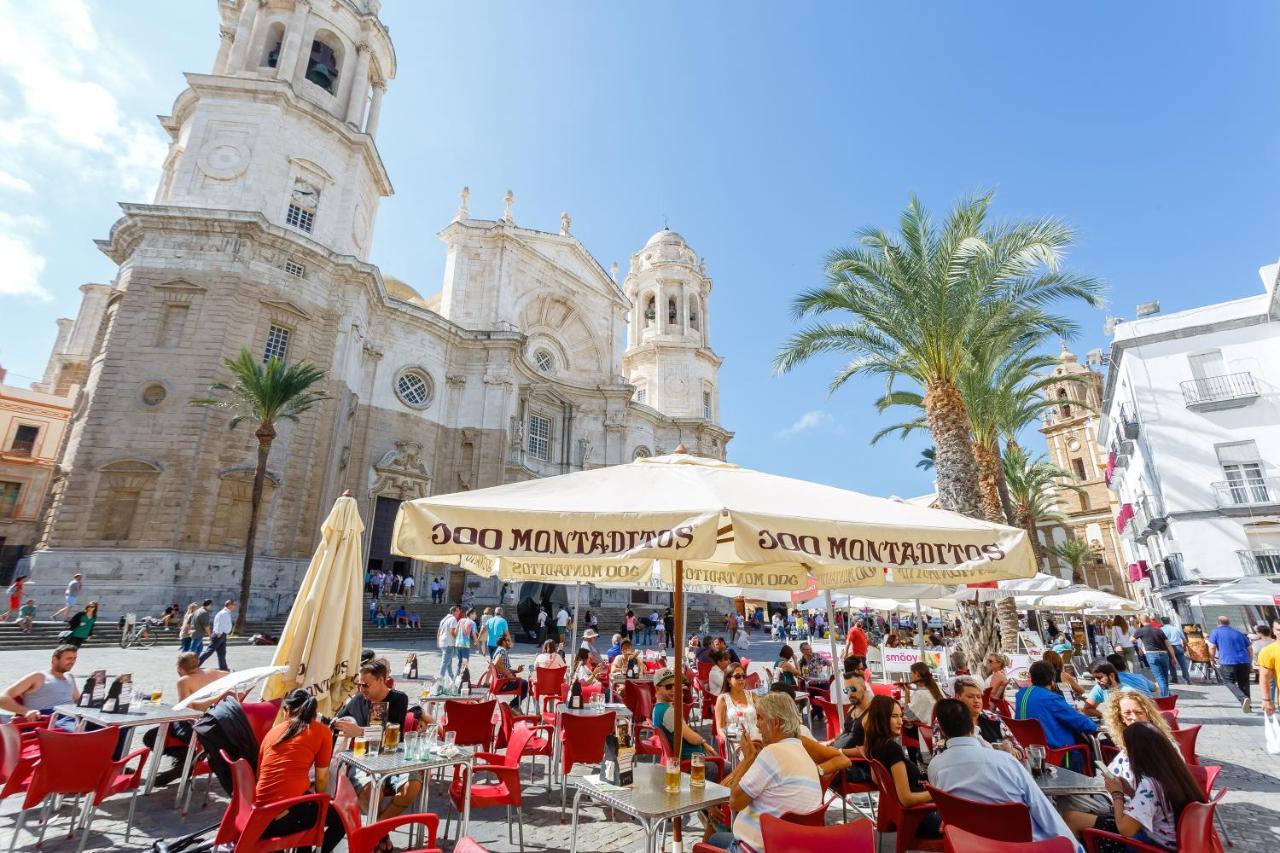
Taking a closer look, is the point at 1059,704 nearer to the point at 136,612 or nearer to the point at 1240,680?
the point at 1240,680

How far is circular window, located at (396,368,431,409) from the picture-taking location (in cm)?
2772

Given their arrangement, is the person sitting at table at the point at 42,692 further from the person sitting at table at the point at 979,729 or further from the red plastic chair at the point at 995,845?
the person sitting at table at the point at 979,729

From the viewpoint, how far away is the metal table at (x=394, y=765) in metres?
3.97

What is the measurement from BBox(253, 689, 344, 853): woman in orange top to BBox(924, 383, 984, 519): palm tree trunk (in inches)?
455

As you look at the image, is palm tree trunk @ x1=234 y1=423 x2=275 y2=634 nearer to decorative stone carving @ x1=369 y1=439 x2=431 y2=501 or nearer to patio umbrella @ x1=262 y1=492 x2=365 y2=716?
decorative stone carving @ x1=369 y1=439 x2=431 y2=501

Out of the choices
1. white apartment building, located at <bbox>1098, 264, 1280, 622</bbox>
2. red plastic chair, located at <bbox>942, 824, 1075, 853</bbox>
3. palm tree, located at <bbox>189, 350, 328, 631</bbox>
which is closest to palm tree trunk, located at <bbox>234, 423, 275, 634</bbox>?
palm tree, located at <bbox>189, 350, 328, 631</bbox>

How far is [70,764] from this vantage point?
4066mm

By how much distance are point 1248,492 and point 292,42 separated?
134ft

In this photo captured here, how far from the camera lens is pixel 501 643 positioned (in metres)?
12.9

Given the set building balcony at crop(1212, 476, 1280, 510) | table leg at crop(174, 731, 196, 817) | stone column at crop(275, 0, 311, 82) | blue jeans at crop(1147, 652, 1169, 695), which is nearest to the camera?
table leg at crop(174, 731, 196, 817)

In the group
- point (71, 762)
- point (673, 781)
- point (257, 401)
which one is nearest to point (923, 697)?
point (673, 781)

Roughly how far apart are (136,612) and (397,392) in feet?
41.9

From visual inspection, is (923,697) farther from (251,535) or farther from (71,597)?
(71,597)

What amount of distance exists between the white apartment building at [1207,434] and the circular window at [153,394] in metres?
34.7
